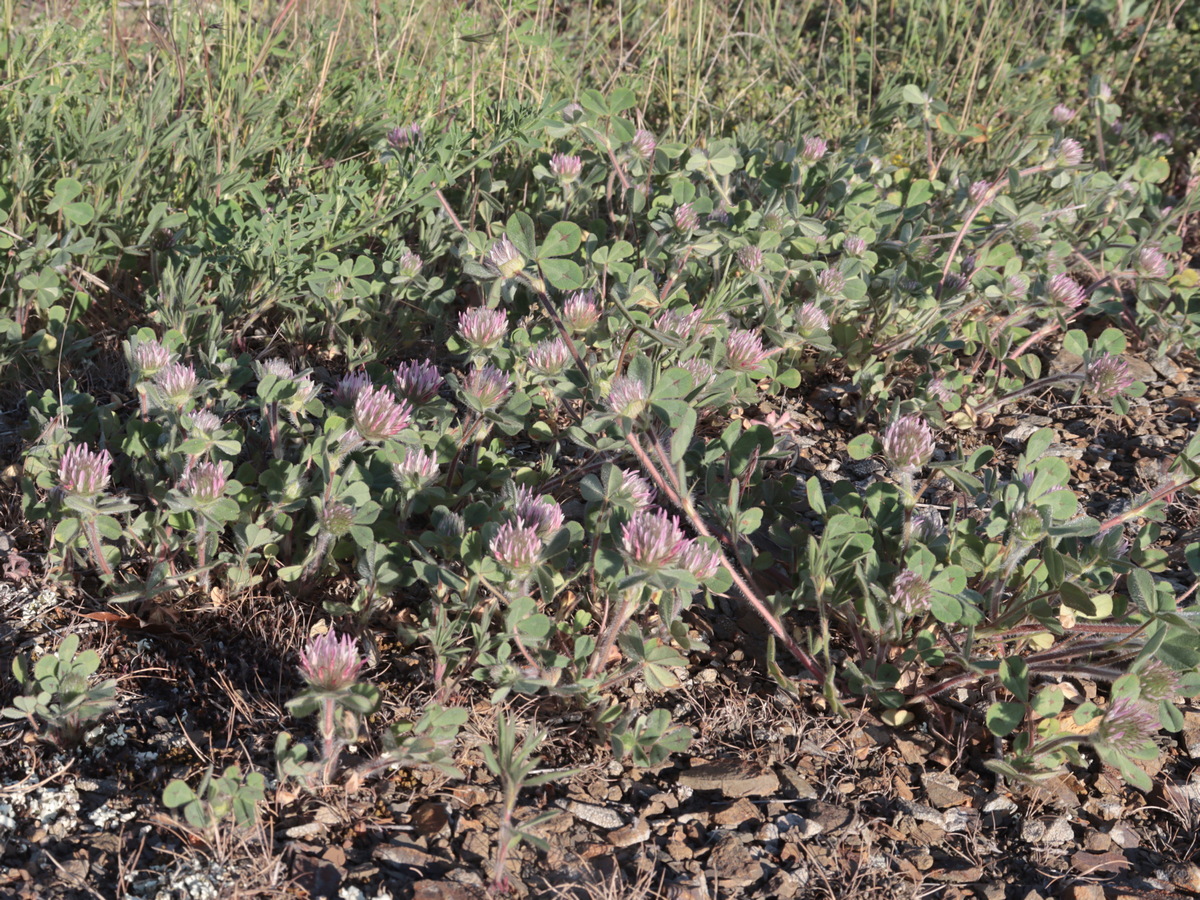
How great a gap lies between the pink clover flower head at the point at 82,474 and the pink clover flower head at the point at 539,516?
2.46 ft

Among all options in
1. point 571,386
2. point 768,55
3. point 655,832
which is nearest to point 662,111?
point 768,55

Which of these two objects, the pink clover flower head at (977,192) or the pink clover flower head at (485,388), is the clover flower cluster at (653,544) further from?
the pink clover flower head at (977,192)

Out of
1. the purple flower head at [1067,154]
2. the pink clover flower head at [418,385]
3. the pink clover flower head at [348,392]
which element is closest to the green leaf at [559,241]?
the pink clover flower head at [418,385]

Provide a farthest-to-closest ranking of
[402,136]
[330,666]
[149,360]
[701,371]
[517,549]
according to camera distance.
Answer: [402,136] < [701,371] < [149,360] < [517,549] < [330,666]

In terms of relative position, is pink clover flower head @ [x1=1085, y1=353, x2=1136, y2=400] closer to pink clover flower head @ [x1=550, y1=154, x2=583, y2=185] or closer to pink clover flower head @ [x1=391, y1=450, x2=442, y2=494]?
pink clover flower head @ [x1=550, y1=154, x2=583, y2=185]

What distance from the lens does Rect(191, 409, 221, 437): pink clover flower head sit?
1938mm

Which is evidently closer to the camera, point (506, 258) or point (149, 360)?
point (149, 360)

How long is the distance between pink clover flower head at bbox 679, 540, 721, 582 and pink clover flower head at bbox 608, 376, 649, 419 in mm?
281

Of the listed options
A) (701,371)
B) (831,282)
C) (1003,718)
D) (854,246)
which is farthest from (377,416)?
Answer: (854,246)

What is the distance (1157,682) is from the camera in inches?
69.5

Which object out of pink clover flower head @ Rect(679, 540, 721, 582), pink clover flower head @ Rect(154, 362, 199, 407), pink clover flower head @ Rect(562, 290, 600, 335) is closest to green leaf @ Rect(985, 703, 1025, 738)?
pink clover flower head @ Rect(679, 540, 721, 582)

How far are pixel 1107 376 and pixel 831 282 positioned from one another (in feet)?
2.37

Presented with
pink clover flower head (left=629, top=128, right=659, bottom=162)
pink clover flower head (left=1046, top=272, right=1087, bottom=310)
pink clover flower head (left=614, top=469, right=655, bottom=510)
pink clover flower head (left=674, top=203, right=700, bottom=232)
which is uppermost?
pink clover flower head (left=629, top=128, right=659, bottom=162)

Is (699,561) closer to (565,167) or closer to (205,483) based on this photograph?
(205,483)
